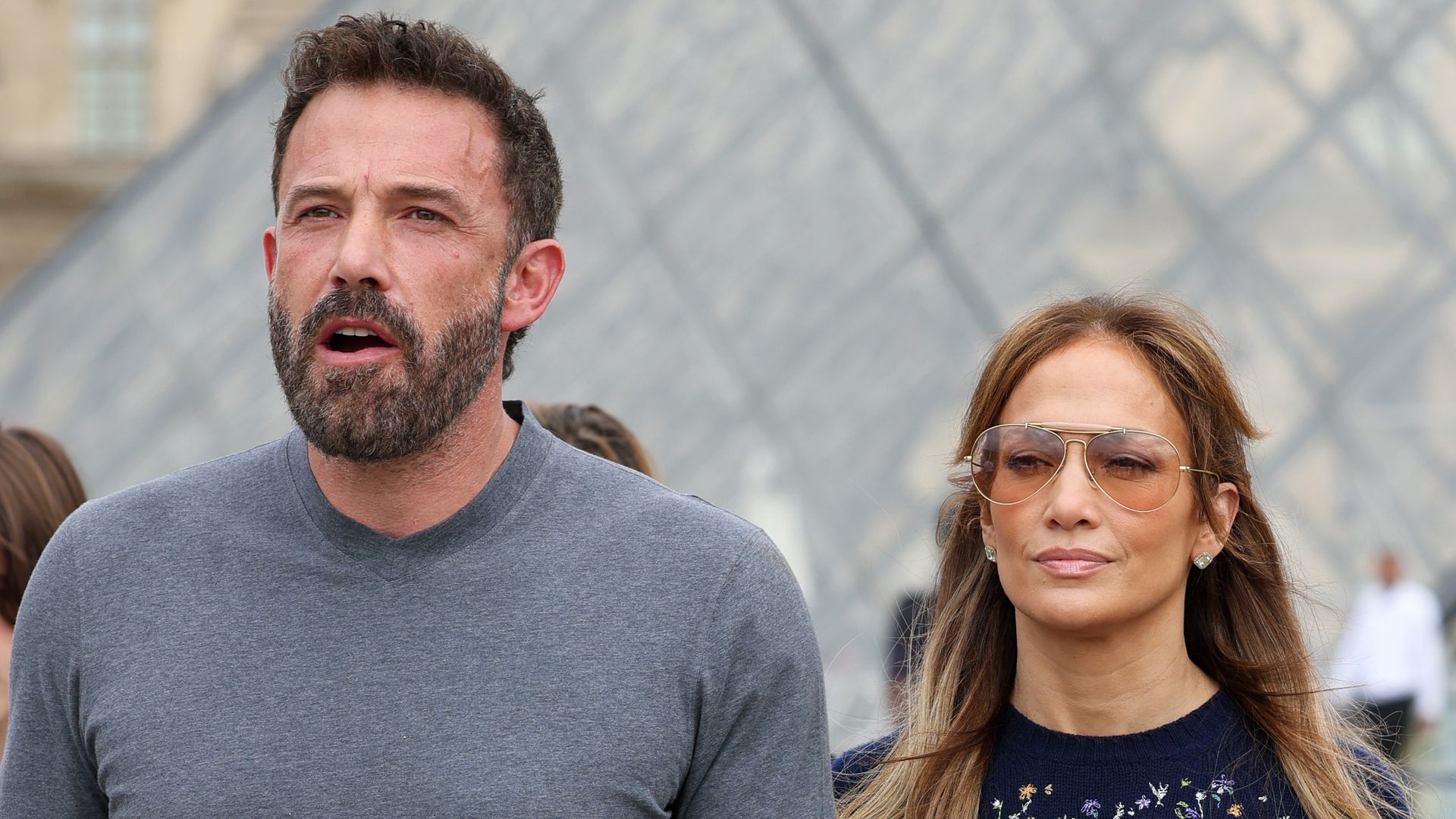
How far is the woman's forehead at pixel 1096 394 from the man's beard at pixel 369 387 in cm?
Result: 81

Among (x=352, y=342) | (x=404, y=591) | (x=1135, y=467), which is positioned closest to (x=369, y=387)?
(x=352, y=342)

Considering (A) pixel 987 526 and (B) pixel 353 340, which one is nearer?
(B) pixel 353 340

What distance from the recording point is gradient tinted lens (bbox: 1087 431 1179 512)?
2.37 metres

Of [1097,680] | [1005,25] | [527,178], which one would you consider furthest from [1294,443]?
[527,178]

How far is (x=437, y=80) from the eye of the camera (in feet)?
6.42

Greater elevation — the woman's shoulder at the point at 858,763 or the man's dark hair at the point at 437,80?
the man's dark hair at the point at 437,80

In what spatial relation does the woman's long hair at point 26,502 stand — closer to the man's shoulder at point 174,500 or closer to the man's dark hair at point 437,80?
the man's shoulder at point 174,500

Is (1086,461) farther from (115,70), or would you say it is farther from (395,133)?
(115,70)

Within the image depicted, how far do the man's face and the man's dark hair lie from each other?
0.04 feet

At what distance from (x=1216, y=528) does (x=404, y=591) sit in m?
1.05

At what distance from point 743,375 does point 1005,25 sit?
6.84 feet

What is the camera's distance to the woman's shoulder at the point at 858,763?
259 centimetres

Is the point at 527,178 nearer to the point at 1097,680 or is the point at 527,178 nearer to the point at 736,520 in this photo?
the point at 736,520

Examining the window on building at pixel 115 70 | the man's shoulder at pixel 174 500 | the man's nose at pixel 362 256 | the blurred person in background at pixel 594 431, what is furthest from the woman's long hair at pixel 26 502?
the window on building at pixel 115 70
